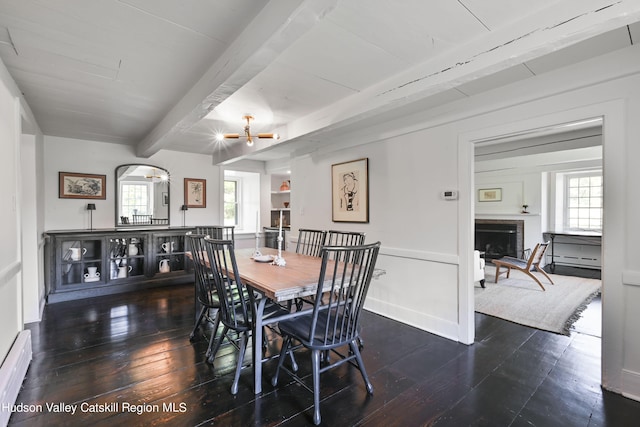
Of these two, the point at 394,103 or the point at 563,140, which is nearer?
the point at 394,103

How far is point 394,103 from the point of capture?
7.77 feet

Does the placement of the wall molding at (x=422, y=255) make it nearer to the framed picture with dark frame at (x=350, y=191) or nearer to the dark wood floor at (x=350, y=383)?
the framed picture with dark frame at (x=350, y=191)

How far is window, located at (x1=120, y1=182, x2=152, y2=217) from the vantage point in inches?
182

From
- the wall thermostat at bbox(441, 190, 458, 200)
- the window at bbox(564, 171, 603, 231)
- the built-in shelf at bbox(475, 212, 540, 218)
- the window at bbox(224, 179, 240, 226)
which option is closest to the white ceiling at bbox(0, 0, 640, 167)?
the wall thermostat at bbox(441, 190, 458, 200)

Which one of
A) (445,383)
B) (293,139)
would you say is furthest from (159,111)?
(445,383)

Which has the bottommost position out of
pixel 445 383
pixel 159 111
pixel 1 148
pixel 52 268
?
pixel 445 383

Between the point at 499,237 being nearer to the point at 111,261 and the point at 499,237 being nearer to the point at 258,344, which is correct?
the point at 258,344

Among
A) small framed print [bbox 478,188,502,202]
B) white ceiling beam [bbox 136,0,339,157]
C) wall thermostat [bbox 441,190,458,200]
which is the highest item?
white ceiling beam [bbox 136,0,339,157]

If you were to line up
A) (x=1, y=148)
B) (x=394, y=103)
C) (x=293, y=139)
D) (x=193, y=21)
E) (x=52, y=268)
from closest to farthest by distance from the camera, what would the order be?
(x=193, y=21)
(x=1, y=148)
(x=394, y=103)
(x=293, y=139)
(x=52, y=268)

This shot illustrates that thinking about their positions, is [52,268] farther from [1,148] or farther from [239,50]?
[239,50]

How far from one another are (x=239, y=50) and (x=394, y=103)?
1.23 meters

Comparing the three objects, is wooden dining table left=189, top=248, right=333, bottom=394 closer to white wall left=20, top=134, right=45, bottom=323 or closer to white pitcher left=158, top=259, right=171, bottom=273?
white wall left=20, top=134, right=45, bottom=323

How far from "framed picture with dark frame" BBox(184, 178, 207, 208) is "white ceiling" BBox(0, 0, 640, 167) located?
7.56 feet

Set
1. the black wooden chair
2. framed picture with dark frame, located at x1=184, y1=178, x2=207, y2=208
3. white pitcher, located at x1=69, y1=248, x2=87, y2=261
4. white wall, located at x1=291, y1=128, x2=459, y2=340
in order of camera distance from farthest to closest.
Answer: framed picture with dark frame, located at x1=184, y1=178, x2=207, y2=208 < white pitcher, located at x1=69, y1=248, x2=87, y2=261 < white wall, located at x1=291, y1=128, x2=459, y2=340 < the black wooden chair
